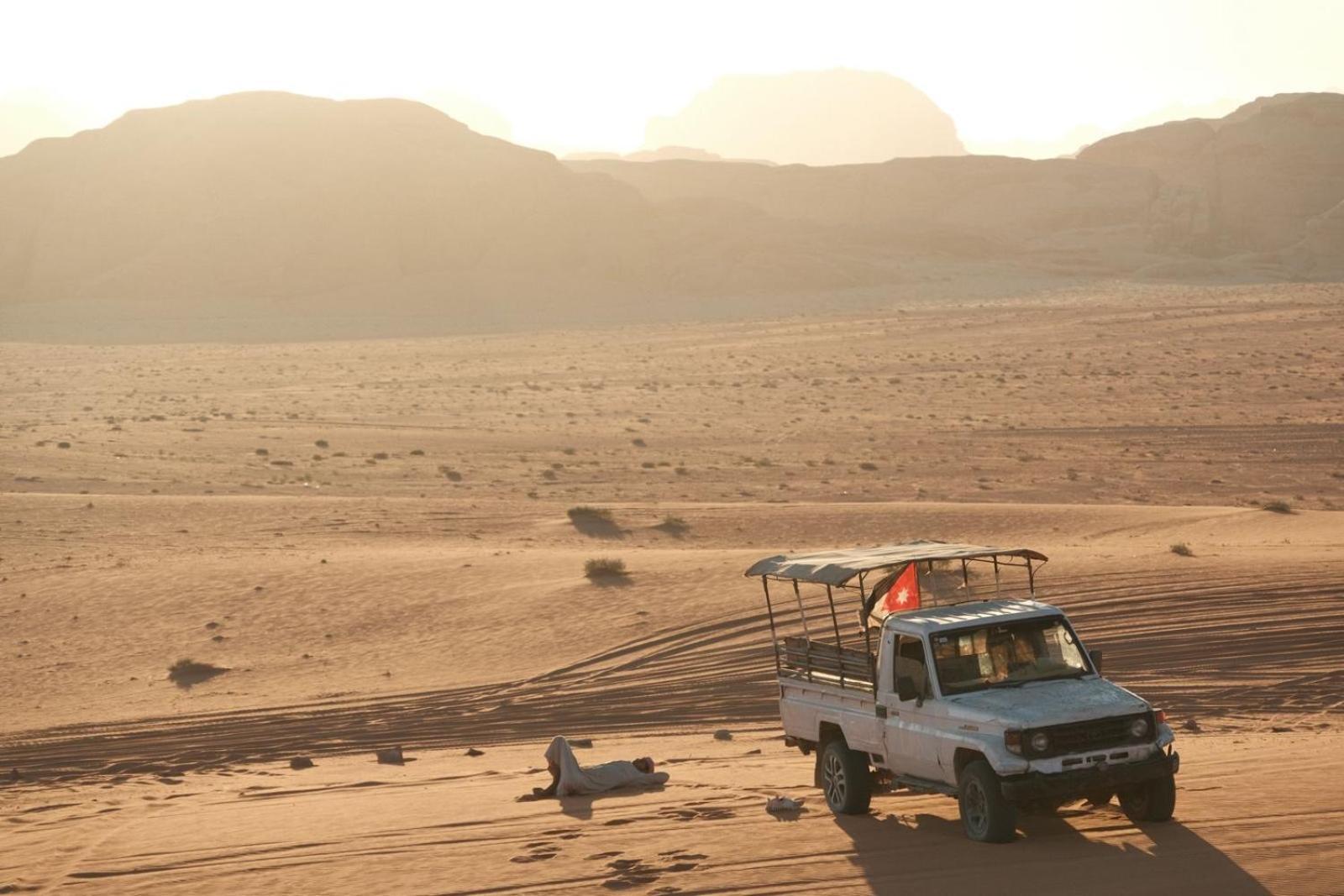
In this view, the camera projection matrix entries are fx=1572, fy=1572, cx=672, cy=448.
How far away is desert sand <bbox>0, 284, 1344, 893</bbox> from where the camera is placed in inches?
428

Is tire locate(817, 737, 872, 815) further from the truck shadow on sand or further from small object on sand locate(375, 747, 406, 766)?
small object on sand locate(375, 747, 406, 766)

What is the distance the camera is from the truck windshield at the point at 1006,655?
10859 millimetres

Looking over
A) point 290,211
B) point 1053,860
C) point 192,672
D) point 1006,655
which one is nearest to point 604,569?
point 192,672

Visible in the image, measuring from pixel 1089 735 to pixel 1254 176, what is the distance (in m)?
127

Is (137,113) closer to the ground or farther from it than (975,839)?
farther from it

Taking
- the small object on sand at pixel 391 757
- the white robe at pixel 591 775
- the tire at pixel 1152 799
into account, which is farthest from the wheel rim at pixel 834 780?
the small object on sand at pixel 391 757

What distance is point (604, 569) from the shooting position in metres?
22.9

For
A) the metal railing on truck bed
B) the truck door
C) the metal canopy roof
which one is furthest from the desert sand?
the metal canopy roof

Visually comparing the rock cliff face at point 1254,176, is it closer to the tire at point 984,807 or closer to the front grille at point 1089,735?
the front grille at point 1089,735

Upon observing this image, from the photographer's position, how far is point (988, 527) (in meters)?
26.3

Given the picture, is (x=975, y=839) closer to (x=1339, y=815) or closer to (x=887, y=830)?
(x=887, y=830)

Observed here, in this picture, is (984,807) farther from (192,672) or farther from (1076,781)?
(192,672)

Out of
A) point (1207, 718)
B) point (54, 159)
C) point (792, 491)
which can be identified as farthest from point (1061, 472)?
point (54, 159)

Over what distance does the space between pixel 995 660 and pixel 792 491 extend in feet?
73.4
